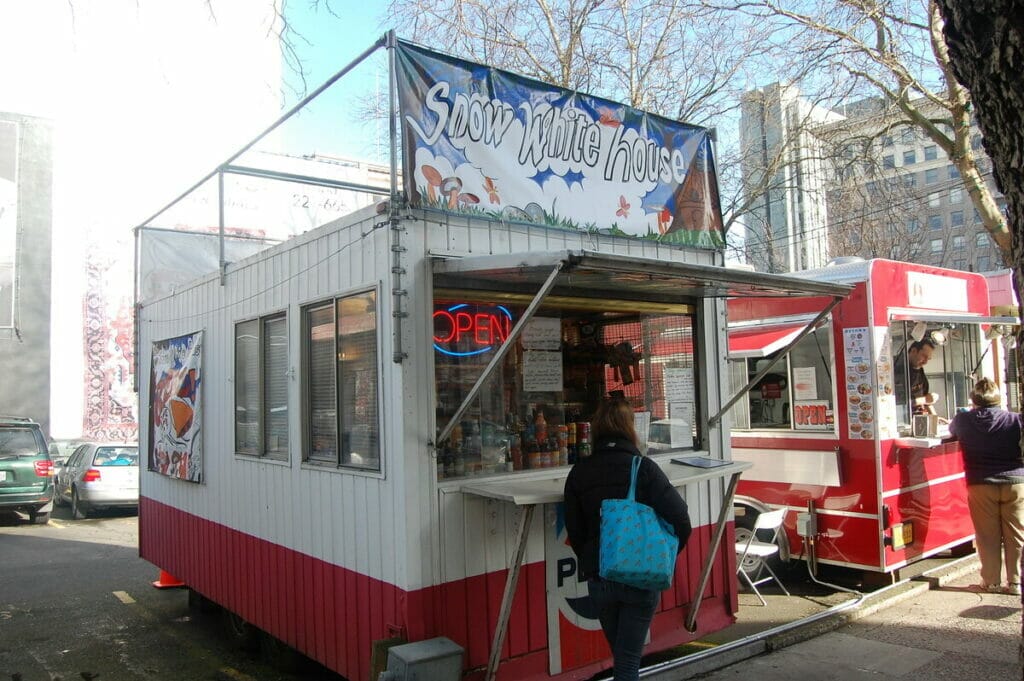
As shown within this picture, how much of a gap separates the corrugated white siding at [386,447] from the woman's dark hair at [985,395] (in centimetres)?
280

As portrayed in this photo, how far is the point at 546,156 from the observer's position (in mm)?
5004

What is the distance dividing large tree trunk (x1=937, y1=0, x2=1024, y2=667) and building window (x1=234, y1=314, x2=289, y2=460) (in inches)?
169

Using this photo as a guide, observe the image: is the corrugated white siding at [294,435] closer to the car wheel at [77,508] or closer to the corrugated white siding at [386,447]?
the corrugated white siding at [386,447]

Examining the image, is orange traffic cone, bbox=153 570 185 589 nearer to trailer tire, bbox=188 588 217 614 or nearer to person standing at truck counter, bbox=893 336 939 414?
trailer tire, bbox=188 588 217 614

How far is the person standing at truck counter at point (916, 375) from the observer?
737 centimetres

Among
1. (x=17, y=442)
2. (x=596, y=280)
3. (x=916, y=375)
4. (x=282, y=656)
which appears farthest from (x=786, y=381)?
(x=17, y=442)

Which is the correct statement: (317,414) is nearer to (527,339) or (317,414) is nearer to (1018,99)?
(527,339)

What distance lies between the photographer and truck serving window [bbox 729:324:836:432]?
A: 711 centimetres

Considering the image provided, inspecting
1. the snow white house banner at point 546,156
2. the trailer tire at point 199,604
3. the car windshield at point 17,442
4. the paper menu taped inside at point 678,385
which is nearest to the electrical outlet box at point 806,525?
the paper menu taped inside at point 678,385

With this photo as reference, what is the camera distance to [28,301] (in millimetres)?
20469

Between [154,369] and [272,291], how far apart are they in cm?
312

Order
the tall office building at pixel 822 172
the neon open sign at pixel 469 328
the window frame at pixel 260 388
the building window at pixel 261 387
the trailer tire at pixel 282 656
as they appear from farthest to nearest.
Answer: the tall office building at pixel 822 172, the trailer tire at pixel 282 656, the building window at pixel 261 387, the window frame at pixel 260 388, the neon open sign at pixel 469 328

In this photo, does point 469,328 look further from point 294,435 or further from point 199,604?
point 199,604

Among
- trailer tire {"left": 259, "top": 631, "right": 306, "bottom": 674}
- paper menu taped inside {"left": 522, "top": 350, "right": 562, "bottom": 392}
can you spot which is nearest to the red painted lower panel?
trailer tire {"left": 259, "top": 631, "right": 306, "bottom": 674}
